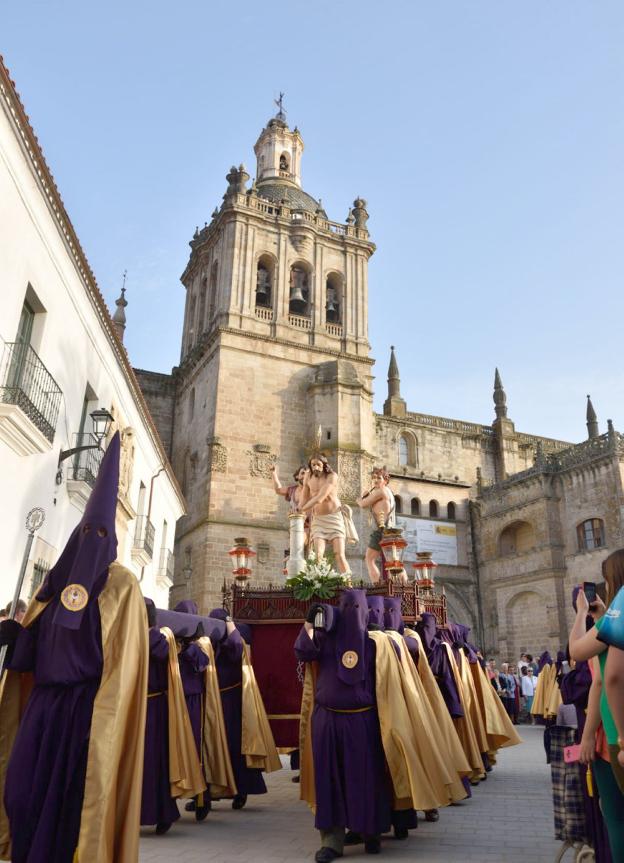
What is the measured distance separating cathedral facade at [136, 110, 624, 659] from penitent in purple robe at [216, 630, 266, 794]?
15.9 metres

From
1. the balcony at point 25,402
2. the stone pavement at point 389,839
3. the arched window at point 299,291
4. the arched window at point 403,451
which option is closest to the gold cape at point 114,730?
the stone pavement at point 389,839

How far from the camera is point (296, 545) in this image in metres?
9.63

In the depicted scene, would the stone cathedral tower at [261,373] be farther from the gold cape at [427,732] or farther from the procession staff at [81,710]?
the procession staff at [81,710]

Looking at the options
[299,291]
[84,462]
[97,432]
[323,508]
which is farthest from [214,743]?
Answer: [299,291]

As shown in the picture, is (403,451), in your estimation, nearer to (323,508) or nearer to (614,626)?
(323,508)

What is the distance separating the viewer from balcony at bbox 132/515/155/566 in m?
15.1

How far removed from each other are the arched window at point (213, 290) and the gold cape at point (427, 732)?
2415 centimetres

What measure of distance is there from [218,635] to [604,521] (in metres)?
21.0

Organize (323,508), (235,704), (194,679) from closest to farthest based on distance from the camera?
1. (194,679)
2. (235,704)
3. (323,508)

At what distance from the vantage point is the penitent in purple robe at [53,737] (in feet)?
9.91

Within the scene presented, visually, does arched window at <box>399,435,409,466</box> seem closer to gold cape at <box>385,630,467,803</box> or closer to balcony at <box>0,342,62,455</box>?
balcony at <box>0,342,62,455</box>

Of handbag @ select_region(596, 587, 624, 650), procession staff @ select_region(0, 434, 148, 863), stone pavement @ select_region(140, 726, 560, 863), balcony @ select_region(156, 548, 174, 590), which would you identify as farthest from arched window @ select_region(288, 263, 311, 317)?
handbag @ select_region(596, 587, 624, 650)

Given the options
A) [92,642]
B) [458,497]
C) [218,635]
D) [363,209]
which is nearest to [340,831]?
[218,635]

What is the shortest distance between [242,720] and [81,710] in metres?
3.92
